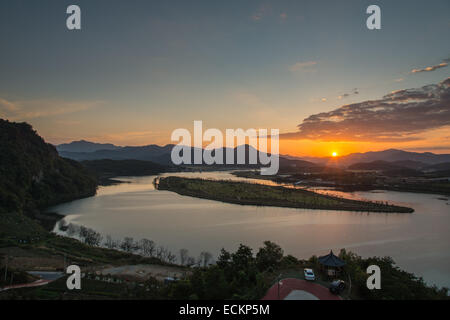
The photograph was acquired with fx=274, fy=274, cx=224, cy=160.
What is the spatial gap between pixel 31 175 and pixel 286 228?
30.6 m

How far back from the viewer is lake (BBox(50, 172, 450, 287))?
603 inches

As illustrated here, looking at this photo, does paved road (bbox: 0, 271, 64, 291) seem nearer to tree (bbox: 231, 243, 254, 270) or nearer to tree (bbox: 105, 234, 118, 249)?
tree (bbox: 105, 234, 118, 249)

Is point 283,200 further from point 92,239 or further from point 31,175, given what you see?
point 31,175

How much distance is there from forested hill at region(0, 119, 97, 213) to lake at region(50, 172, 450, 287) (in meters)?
3.66

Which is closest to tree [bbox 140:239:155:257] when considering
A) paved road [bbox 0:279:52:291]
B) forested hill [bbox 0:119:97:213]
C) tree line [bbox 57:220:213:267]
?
tree line [bbox 57:220:213:267]

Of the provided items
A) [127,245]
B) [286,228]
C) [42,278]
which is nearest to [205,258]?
[127,245]

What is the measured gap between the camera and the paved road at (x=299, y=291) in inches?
256

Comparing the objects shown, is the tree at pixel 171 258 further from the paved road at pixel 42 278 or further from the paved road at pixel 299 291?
the paved road at pixel 299 291

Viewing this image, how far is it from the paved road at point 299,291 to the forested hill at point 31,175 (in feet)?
80.1

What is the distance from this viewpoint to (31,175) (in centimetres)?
3288

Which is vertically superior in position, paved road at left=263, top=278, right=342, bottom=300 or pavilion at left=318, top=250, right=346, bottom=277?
pavilion at left=318, top=250, right=346, bottom=277

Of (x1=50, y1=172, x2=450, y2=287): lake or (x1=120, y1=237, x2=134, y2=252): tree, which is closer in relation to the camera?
(x1=50, y1=172, x2=450, y2=287): lake

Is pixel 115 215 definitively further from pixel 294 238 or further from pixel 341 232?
pixel 341 232

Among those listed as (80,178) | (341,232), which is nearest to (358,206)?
(341,232)
